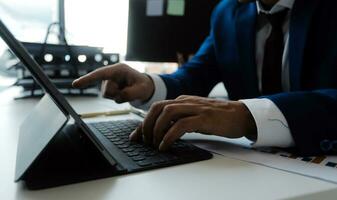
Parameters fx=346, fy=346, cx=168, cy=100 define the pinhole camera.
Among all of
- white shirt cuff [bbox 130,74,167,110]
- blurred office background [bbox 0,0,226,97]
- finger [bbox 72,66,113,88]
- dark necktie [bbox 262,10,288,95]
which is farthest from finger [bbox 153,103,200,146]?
blurred office background [bbox 0,0,226,97]

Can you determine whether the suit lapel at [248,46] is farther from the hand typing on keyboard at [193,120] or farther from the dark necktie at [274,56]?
the hand typing on keyboard at [193,120]

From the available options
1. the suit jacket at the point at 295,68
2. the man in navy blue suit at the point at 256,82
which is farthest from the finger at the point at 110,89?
the suit jacket at the point at 295,68

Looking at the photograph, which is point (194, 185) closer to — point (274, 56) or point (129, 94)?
point (129, 94)

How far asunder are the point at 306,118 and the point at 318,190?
0.64ft

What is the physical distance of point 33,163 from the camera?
16.5 inches

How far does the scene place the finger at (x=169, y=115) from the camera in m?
0.57

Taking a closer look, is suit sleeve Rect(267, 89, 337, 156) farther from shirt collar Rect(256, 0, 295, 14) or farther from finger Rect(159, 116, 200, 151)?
shirt collar Rect(256, 0, 295, 14)

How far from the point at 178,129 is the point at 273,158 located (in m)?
0.16

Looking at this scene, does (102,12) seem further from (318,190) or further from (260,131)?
(318,190)

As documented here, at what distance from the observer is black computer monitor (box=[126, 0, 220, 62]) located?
1.41 m

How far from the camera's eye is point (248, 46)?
1081 mm

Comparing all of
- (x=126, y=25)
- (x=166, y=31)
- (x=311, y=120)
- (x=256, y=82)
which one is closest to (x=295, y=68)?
(x=256, y=82)

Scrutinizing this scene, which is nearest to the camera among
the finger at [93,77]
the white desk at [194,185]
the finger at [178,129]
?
the white desk at [194,185]

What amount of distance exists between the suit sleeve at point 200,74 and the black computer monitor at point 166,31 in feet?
0.76
